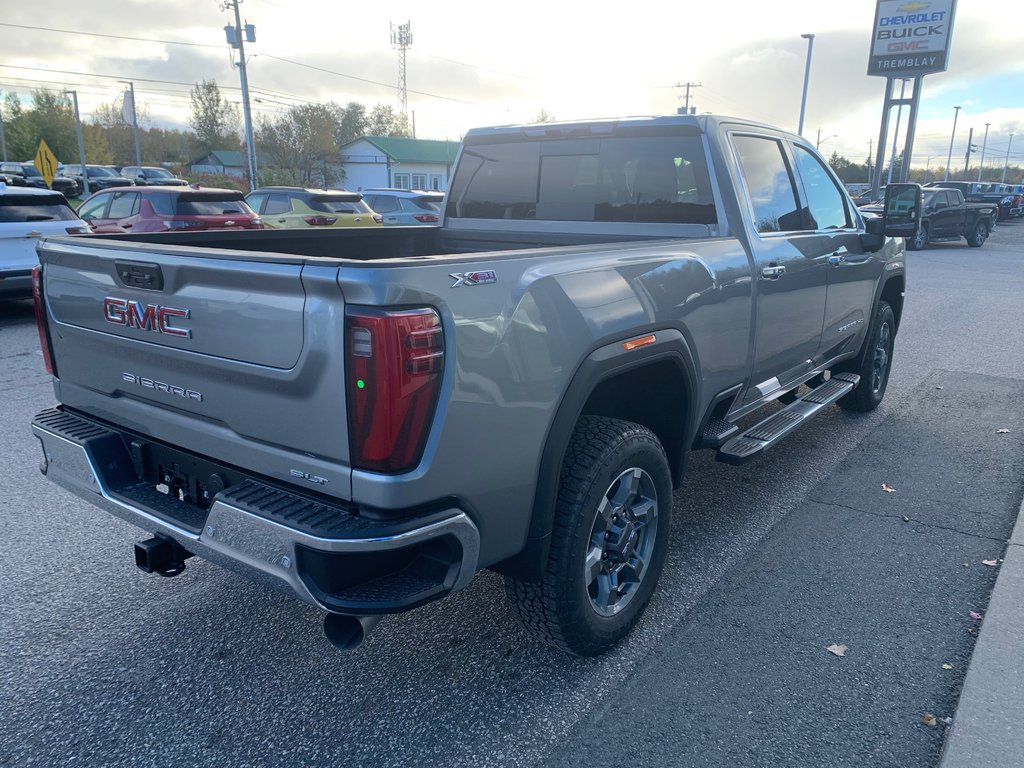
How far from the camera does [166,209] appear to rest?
40.8ft

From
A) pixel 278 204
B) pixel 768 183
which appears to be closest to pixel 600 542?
pixel 768 183

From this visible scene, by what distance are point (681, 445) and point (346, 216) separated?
14006mm

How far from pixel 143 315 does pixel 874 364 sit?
18.0 feet

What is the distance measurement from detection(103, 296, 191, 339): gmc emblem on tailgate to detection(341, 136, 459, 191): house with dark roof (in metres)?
59.9

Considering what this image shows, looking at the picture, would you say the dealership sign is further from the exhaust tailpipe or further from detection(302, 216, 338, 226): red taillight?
the exhaust tailpipe

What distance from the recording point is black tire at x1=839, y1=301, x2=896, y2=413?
604 cm

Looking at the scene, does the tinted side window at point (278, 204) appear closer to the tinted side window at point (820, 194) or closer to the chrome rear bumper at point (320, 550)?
the tinted side window at point (820, 194)

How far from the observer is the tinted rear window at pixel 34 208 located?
9688mm

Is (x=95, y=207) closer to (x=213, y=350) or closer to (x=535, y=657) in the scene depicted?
(x=213, y=350)

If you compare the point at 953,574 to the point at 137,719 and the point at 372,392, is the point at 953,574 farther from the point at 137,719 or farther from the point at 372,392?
the point at 137,719

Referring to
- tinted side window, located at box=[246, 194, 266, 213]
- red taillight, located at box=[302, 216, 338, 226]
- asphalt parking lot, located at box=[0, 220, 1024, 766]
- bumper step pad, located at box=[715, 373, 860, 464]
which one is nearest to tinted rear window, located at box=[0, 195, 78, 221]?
red taillight, located at box=[302, 216, 338, 226]

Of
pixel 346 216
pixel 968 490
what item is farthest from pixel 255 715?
pixel 346 216

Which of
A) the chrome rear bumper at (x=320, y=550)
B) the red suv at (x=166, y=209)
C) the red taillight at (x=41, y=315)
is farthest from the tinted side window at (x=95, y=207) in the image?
the chrome rear bumper at (x=320, y=550)

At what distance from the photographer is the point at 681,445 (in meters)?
3.45
